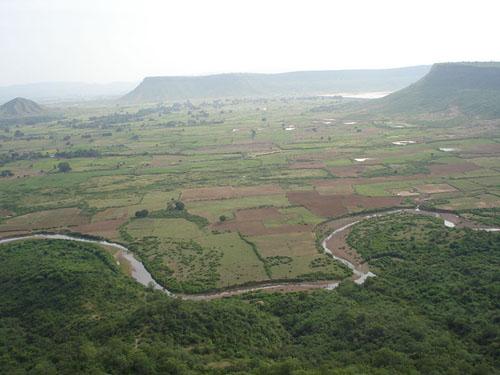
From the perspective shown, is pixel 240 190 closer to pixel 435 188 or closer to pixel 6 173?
pixel 435 188

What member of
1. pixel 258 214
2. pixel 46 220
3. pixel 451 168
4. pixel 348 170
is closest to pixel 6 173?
pixel 46 220

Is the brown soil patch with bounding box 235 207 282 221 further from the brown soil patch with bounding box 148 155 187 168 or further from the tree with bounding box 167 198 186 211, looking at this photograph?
the brown soil patch with bounding box 148 155 187 168

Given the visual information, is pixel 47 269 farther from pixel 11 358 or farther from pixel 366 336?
pixel 366 336

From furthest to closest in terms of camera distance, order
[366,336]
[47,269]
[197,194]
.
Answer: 1. [197,194]
2. [47,269]
3. [366,336]

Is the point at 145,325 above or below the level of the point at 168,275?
above

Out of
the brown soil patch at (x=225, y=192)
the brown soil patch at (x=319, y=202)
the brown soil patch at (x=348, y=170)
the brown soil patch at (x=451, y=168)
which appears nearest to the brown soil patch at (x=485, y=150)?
the brown soil patch at (x=451, y=168)

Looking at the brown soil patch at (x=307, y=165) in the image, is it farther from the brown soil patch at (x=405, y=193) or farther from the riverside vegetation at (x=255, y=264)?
the brown soil patch at (x=405, y=193)

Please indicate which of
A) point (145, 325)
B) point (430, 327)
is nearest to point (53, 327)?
point (145, 325)
